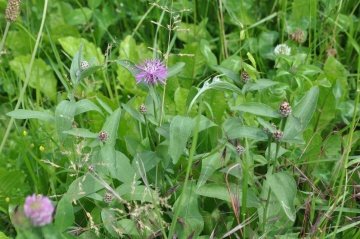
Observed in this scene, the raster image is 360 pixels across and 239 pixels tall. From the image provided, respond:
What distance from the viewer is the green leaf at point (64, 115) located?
150 centimetres

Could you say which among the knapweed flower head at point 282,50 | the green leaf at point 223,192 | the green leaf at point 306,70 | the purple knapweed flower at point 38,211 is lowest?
the green leaf at point 223,192

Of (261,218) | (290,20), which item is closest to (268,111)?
(261,218)

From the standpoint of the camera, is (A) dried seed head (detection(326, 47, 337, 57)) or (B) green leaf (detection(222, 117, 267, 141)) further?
(A) dried seed head (detection(326, 47, 337, 57))

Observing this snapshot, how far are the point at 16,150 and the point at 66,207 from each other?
0.61m

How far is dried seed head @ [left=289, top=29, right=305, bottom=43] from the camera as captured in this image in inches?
89.0

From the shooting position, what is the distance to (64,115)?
150cm

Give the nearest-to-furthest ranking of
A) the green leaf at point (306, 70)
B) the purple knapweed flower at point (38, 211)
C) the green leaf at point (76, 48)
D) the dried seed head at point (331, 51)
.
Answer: the purple knapweed flower at point (38, 211) → the green leaf at point (306, 70) → the dried seed head at point (331, 51) → the green leaf at point (76, 48)

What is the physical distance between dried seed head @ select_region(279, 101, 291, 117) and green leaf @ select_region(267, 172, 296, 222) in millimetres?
142

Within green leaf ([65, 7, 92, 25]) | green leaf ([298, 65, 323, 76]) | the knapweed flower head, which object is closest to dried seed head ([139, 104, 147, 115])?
green leaf ([298, 65, 323, 76])

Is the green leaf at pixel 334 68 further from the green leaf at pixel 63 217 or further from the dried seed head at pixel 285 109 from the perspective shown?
the green leaf at pixel 63 217

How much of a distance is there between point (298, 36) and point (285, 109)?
0.98 metres

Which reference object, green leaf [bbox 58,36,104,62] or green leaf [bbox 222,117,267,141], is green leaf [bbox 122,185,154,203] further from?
green leaf [bbox 58,36,104,62]

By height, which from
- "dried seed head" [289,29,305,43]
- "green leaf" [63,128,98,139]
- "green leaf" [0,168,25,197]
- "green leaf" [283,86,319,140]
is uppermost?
"green leaf" [283,86,319,140]

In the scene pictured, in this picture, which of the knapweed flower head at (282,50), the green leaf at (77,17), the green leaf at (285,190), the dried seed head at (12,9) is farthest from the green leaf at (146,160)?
the green leaf at (77,17)
